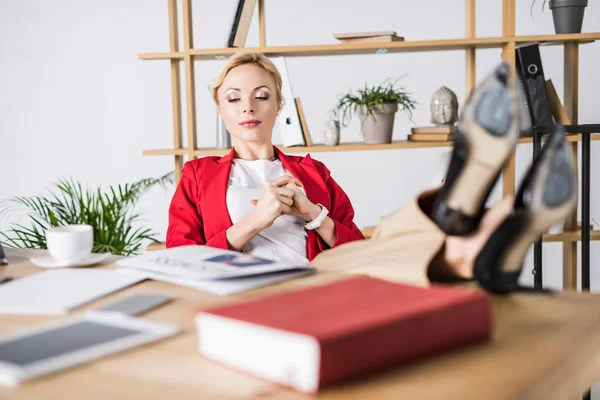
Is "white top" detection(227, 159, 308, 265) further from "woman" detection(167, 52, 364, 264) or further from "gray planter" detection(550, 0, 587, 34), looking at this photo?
"gray planter" detection(550, 0, 587, 34)

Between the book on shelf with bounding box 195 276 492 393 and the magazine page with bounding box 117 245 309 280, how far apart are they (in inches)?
11.3

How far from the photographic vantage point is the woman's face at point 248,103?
195cm

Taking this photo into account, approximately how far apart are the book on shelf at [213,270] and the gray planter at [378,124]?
1942 millimetres

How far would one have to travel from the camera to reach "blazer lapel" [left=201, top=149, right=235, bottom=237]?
6.10 feet

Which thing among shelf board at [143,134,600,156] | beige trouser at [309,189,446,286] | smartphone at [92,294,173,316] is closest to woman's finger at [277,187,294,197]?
beige trouser at [309,189,446,286]

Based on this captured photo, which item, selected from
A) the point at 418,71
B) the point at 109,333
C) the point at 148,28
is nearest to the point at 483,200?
the point at 109,333

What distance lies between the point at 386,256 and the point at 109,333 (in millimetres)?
417

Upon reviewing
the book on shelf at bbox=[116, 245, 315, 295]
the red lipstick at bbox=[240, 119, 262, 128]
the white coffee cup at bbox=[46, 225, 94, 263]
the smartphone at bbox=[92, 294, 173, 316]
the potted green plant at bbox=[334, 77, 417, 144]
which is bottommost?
the smartphone at bbox=[92, 294, 173, 316]

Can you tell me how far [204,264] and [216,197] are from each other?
32.5 inches

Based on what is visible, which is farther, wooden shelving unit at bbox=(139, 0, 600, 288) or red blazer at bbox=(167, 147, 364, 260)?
wooden shelving unit at bbox=(139, 0, 600, 288)

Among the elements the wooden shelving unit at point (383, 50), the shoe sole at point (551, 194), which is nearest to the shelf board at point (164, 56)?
the wooden shelving unit at point (383, 50)

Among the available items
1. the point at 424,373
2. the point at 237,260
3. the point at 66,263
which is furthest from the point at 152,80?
the point at 424,373

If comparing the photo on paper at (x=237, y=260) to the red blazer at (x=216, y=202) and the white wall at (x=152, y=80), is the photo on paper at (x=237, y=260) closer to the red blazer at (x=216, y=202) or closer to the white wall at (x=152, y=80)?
the red blazer at (x=216, y=202)

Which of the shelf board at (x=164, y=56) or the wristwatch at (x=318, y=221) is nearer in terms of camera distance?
the wristwatch at (x=318, y=221)
